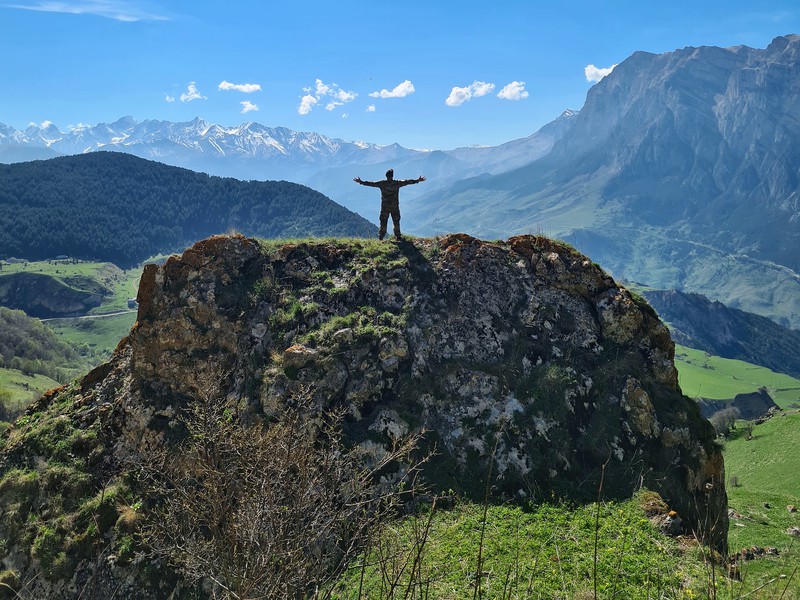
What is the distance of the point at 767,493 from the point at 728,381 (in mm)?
160661

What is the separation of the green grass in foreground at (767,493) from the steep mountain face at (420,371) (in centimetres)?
344

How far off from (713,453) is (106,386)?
21.8 metres

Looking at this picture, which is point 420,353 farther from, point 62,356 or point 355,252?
point 62,356

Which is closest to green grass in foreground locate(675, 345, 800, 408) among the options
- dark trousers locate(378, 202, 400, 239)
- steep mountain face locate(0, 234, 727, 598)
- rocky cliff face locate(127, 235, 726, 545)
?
rocky cliff face locate(127, 235, 726, 545)

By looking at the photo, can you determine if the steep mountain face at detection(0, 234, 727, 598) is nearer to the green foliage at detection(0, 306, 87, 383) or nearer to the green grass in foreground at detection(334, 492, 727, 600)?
the green grass in foreground at detection(334, 492, 727, 600)

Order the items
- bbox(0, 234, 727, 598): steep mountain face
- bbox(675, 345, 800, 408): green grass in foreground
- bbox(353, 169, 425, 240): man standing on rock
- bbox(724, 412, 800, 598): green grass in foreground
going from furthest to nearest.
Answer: bbox(675, 345, 800, 408): green grass in foreground, bbox(353, 169, 425, 240): man standing on rock, bbox(724, 412, 800, 598): green grass in foreground, bbox(0, 234, 727, 598): steep mountain face

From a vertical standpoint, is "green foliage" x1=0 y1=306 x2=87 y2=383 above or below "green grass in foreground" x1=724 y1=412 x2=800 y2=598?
below

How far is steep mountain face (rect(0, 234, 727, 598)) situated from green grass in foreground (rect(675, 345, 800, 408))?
5477 inches

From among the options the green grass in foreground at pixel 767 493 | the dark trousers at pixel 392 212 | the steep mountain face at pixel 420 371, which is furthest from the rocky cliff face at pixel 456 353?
the green grass in foreground at pixel 767 493

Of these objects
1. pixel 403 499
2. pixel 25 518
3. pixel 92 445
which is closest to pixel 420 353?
pixel 403 499

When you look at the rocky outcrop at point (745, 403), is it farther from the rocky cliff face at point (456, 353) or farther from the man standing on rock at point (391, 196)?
the man standing on rock at point (391, 196)

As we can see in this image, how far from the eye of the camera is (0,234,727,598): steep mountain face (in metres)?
16.4

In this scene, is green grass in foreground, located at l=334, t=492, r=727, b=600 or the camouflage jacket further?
the camouflage jacket

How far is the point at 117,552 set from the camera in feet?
47.8
